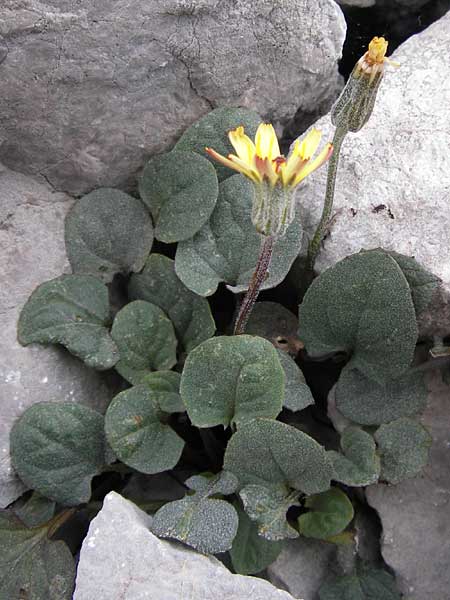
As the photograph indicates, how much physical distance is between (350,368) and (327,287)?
26 cm

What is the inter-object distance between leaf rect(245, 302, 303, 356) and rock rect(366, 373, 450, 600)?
1.42 feet

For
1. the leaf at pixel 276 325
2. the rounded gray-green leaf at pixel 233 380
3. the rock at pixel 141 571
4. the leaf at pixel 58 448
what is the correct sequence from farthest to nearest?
the leaf at pixel 276 325 < the leaf at pixel 58 448 < the rounded gray-green leaf at pixel 233 380 < the rock at pixel 141 571

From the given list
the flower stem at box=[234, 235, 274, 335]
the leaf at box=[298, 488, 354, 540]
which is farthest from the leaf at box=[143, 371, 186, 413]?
the leaf at box=[298, 488, 354, 540]

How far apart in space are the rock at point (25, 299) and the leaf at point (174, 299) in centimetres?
26

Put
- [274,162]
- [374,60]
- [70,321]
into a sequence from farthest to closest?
[70,321], [374,60], [274,162]

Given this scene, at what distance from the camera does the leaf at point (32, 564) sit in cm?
189

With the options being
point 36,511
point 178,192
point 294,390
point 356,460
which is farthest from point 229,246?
point 36,511

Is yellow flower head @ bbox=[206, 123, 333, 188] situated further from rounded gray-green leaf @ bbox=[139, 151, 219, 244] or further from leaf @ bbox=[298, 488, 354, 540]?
leaf @ bbox=[298, 488, 354, 540]

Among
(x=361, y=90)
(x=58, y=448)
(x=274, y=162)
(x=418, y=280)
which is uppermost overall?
(x=361, y=90)

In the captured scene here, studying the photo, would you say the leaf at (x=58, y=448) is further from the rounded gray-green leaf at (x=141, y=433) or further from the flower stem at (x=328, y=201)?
the flower stem at (x=328, y=201)

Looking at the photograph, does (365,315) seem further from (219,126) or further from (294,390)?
(219,126)

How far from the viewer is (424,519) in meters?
2.06

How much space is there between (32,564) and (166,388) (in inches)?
22.6

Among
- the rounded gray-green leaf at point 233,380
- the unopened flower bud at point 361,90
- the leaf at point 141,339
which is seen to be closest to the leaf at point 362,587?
the rounded gray-green leaf at point 233,380
